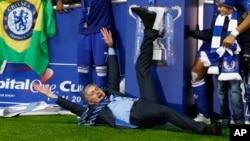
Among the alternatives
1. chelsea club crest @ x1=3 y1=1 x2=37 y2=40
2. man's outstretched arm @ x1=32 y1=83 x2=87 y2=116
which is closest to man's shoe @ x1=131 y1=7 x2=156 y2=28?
man's outstretched arm @ x1=32 y1=83 x2=87 y2=116

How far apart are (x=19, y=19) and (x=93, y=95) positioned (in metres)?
2.01

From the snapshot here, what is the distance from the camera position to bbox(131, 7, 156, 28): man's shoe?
6000 mm

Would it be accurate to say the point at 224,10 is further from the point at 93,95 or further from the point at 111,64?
the point at 93,95

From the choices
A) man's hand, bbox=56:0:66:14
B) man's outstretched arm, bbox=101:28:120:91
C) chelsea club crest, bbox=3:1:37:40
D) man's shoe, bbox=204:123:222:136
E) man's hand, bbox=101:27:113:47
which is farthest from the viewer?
chelsea club crest, bbox=3:1:37:40

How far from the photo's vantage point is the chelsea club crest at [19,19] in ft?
24.6

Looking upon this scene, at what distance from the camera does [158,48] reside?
6.27 metres

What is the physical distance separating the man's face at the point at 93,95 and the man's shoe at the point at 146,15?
795mm

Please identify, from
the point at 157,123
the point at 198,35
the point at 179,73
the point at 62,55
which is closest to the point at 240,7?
the point at 198,35

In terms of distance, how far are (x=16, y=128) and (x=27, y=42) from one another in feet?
5.99

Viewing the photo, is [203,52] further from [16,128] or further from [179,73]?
[16,128]

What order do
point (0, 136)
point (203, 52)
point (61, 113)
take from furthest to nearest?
point (61, 113) → point (203, 52) → point (0, 136)

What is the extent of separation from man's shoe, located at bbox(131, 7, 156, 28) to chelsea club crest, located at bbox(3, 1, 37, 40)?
188 centimetres

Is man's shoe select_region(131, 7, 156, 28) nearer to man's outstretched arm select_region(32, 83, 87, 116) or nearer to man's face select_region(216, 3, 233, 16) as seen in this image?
man's face select_region(216, 3, 233, 16)

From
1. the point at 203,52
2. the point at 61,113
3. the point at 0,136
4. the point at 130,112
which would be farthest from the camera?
the point at 61,113
